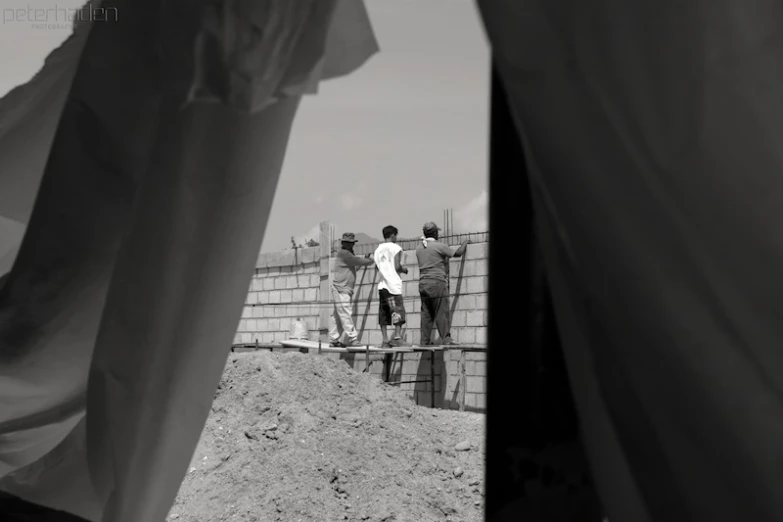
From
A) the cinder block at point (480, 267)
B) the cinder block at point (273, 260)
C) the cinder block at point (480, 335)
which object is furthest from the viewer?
the cinder block at point (273, 260)

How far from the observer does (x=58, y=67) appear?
1.64m

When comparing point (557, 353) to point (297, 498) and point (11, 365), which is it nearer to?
point (11, 365)

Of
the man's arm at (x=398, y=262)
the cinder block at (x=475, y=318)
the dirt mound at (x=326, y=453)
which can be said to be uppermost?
the man's arm at (x=398, y=262)

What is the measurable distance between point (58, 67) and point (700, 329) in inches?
50.5

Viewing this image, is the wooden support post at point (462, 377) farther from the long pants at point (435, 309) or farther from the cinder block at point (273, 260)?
the cinder block at point (273, 260)

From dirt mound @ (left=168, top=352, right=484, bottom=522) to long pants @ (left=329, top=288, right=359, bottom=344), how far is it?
0.78 m

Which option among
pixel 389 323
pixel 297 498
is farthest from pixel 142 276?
pixel 389 323

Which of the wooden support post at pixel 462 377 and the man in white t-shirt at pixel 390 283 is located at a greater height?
the man in white t-shirt at pixel 390 283

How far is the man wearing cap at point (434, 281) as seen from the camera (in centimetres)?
700

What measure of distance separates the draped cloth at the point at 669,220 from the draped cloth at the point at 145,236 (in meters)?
0.39

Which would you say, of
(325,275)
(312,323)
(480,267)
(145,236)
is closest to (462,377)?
(480,267)

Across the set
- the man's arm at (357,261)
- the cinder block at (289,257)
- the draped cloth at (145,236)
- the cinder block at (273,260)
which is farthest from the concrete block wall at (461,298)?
the draped cloth at (145,236)

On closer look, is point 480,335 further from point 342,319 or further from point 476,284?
point 342,319

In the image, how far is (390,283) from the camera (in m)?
7.27
